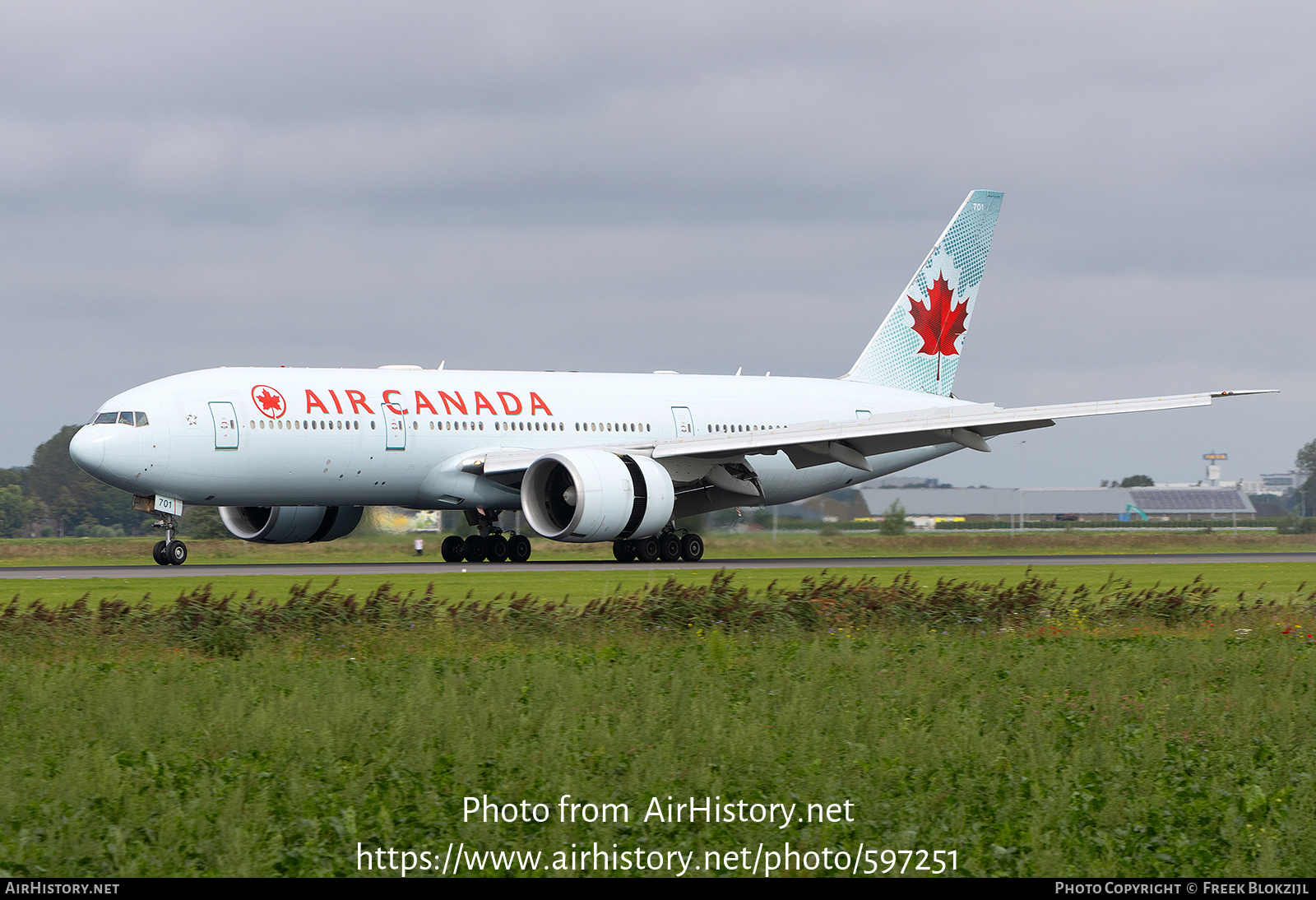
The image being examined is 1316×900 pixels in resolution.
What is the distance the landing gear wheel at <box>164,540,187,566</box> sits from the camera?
97.2 ft

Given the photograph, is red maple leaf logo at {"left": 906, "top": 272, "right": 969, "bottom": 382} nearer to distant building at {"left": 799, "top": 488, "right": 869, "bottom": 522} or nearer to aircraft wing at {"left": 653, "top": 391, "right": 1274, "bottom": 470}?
distant building at {"left": 799, "top": 488, "right": 869, "bottom": 522}

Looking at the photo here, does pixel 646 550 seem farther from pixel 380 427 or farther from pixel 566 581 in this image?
pixel 566 581

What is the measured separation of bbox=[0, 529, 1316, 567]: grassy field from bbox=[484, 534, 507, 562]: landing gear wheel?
1672 mm

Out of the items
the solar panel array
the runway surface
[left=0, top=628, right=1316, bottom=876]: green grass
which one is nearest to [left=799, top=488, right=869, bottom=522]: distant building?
the runway surface

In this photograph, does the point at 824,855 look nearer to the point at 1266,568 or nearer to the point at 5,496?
the point at 1266,568

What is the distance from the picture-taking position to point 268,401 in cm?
3016

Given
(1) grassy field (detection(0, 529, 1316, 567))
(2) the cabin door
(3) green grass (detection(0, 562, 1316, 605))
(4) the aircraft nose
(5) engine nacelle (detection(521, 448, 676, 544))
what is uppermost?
(2) the cabin door

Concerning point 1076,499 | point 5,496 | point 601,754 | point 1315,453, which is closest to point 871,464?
point 601,754

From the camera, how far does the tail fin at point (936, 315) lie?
43406mm

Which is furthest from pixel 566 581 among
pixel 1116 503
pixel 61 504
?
pixel 1116 503

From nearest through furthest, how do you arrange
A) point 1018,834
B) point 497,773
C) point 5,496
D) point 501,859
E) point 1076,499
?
1. point 501,859
2. point 1018,834
3. point 497,773
4. point 5,496
5. point 1076,499

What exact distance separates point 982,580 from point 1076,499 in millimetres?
65550

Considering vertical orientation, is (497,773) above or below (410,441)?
below

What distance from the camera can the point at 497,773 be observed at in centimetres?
908
